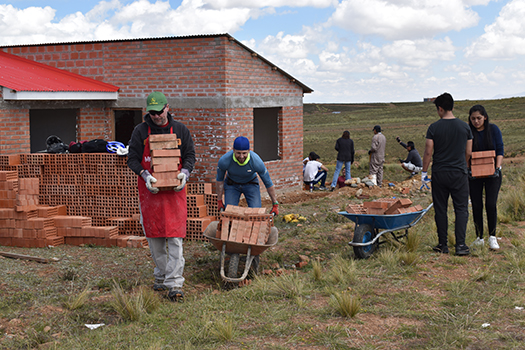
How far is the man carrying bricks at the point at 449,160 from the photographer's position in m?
7.18

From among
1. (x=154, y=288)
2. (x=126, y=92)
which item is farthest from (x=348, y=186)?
(x=154, y=288)

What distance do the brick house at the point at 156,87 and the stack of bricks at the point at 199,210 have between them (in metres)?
1.87

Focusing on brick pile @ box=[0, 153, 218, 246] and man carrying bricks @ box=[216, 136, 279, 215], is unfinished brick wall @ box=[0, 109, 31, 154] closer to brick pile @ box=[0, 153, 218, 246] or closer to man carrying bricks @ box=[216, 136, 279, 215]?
brick pile @ box=[0, 153, 218, 246]

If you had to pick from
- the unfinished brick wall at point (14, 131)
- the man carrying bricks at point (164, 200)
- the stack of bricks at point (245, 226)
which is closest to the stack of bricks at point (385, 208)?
the stack of bricks at point (245, 226)

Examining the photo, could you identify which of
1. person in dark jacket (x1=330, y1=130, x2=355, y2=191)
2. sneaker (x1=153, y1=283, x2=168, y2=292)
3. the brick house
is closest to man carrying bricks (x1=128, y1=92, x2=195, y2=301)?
sneaker (x1=153, y1=283, x2=168, y2=292)

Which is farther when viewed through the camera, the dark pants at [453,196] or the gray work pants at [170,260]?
the dark pants at [453,196]

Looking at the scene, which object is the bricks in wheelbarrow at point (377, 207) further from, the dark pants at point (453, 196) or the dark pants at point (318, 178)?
the dark pants at point (318, 178)

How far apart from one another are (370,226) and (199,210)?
149 inches

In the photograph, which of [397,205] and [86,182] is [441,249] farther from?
[86,182]

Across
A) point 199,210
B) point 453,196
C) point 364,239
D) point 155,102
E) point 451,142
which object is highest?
point 155,102

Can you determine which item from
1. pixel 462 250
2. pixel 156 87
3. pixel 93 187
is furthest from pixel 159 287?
pixel 156 87

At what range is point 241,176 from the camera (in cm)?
735

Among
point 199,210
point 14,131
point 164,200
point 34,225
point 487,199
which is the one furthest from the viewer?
point 14,131

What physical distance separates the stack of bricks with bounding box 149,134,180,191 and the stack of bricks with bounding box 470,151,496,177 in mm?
4402
